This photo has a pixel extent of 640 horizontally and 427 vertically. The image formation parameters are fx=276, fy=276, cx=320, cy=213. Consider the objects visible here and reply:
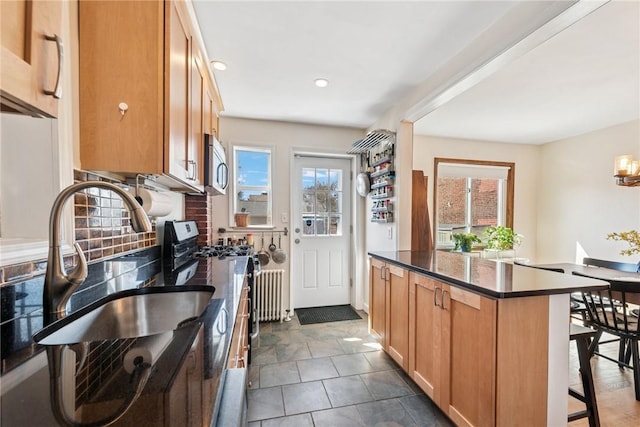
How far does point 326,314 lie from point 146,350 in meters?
2.86

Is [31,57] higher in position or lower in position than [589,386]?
higher

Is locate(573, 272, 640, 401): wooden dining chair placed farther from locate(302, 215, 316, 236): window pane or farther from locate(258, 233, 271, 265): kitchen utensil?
locate(258, 233, 271, 265): kitchen utensil

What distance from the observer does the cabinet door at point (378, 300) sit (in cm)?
238

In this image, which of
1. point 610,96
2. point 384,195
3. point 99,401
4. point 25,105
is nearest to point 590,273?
point 610,96

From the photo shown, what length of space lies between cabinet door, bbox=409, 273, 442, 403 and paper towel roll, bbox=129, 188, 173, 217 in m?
1.60

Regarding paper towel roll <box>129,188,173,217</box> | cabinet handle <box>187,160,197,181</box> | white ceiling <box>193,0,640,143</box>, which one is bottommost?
paper towel roll <box>129,188,173,217</box>

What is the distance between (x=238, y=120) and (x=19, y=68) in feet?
9.29

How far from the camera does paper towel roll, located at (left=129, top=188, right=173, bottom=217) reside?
4.18 feet

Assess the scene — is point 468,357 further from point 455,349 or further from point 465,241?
point 465,241

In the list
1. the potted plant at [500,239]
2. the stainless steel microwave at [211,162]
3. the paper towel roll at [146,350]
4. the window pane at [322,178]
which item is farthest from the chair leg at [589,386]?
the window pane at [322,178]

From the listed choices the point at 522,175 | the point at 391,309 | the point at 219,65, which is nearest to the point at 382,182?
the point at 391,309

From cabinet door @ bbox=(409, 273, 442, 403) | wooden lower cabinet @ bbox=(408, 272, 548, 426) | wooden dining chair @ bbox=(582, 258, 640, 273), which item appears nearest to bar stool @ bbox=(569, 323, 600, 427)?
wooden lower cabinet @ bbox=(408, 272, 548, 426)

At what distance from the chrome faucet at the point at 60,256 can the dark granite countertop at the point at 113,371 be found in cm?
5

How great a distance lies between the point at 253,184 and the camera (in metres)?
3.30
